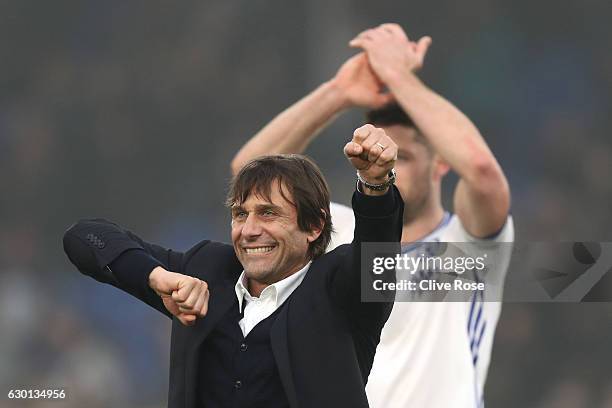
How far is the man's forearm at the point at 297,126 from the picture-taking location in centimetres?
452

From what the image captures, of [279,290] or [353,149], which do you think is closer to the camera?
[353,149]

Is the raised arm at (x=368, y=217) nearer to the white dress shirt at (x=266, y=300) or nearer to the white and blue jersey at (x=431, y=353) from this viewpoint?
the white dress shirt at (x=266, y=300)

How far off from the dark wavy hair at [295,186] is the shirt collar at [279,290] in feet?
0.28

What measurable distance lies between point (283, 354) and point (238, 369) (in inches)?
4.7

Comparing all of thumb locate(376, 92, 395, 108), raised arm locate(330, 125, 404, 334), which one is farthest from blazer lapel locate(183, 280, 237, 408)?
thumb locate(376, 92, 395, 108)

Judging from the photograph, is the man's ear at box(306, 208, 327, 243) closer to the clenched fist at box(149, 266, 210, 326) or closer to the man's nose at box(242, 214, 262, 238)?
the man's nose at box(242, 214, 262, 238)

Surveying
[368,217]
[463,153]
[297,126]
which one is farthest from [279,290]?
[297,126]

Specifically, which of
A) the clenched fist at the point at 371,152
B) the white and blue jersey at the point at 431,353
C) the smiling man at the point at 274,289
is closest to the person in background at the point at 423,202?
the white and blue jersey at the point at 431,353

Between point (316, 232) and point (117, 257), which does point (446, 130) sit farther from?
point (117, 257)

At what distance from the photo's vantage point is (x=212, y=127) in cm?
616

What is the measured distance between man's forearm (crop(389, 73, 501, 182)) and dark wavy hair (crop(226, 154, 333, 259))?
→ 152 cm

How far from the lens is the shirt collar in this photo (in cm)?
261

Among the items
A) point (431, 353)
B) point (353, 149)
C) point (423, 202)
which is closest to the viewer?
point (353, 149)

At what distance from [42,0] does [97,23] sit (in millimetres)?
358
